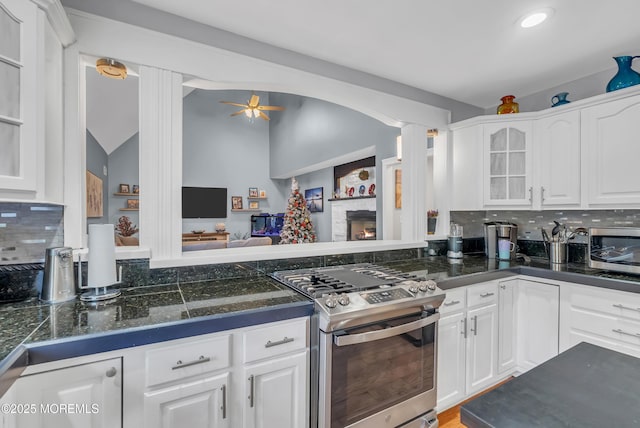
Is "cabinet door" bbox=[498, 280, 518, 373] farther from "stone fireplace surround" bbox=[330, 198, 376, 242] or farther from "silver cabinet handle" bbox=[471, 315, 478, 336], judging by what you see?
"stone fireplace surround" bbox=[330, 198, 376, 242]

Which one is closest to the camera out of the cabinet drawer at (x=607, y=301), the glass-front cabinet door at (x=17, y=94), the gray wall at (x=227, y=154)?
the glass-front cabinet door at (x=17, y=94)

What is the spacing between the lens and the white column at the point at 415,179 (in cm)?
259

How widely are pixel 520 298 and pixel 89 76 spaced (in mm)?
4308

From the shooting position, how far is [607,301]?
6.12 feet

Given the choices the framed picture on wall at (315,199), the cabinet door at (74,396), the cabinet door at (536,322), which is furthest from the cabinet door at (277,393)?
the framed picture on wall at (315,199)

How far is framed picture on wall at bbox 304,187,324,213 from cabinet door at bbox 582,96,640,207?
471 centimetres

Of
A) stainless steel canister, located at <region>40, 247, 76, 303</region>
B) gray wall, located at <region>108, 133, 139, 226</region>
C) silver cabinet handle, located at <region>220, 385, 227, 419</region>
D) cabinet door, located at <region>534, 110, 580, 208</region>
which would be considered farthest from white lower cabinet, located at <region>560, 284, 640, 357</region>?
gray wall, located at <region>108, 133, 139, 226</region>

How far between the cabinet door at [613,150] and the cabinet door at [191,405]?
2662 mm

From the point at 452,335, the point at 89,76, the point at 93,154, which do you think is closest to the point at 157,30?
the point at 89,76

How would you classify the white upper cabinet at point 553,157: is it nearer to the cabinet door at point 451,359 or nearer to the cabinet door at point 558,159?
the cabinet door at point 558,159

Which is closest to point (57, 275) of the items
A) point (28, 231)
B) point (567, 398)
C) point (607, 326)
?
point (28, 231)

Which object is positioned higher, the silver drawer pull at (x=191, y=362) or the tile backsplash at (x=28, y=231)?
the tile backsplash at (x=28, y=231)

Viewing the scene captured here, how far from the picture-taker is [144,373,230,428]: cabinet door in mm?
1084

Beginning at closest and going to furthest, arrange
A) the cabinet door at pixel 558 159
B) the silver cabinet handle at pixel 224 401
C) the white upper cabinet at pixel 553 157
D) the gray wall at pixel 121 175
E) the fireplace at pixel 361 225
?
the silver cabinet handle at pixel 224 401
the white upper cabinet at pixel 553 157
the cabinet door at pixel 558 159
the fireplace at pixel 361 225
the gray wall at pixel 121 175
